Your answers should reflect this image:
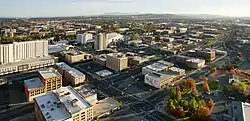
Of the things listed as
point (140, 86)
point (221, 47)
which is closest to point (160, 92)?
point (140, 86)

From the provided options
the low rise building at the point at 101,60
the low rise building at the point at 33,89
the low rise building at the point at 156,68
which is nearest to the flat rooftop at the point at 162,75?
the low rise building at the point at 156,68

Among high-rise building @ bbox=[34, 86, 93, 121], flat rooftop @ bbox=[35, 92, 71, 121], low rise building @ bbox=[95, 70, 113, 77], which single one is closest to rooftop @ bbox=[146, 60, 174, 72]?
low rise building @ bbox=[95, 70, 113, 77]

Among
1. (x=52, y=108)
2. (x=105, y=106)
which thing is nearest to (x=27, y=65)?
(x=105, y=106)

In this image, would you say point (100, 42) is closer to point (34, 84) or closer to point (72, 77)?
point (72, 77)

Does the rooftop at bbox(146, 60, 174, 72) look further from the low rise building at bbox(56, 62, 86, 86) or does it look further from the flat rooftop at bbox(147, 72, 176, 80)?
the low rise building at bbox(56, 62, 86, 86)

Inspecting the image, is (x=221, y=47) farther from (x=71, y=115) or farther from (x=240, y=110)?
(x=71, y=115)
